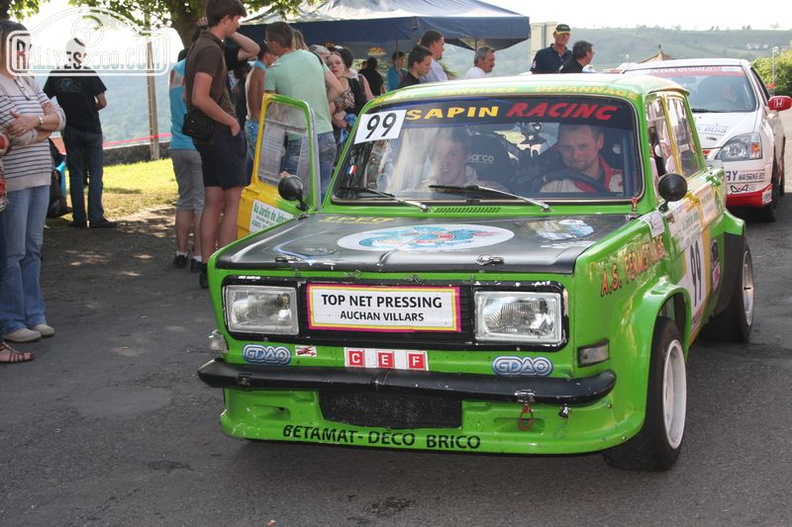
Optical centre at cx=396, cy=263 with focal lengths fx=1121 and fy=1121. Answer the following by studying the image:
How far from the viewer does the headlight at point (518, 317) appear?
161 inches

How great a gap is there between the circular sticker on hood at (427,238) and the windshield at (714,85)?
7544 millimetres

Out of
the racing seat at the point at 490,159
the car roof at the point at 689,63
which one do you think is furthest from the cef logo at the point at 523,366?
the car roof at the point at 689,63

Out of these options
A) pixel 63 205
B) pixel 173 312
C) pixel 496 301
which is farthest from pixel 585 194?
pixel 63 205

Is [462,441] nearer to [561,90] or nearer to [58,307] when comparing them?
[561,90]

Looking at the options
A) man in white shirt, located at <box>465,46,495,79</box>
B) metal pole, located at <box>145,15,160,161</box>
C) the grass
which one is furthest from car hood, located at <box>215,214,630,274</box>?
metal pole, located at <box>145,15,160,161</box>

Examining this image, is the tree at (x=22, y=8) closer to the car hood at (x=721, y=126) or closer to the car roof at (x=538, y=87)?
the car hood at (x=721, y=126)

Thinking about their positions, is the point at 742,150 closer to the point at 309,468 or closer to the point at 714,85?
the point at 714,85

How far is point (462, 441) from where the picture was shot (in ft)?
13.9

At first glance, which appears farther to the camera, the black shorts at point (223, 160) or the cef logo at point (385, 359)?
the black shorts at point (223, 160)

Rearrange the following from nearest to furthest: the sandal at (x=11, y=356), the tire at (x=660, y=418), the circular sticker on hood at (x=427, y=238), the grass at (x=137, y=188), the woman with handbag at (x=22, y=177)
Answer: the tire at (x=660, y=418) → the circular sticker on hood at (x=427, y=238) → the sandal at (x=11, y=356) → the woman with handbag at (x=22, y=177) → the grass at (x=137, y=188)

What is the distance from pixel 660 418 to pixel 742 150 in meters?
7.24

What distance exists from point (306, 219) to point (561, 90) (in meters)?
1.42

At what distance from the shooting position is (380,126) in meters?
5.83

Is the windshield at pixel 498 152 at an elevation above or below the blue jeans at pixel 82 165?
above
